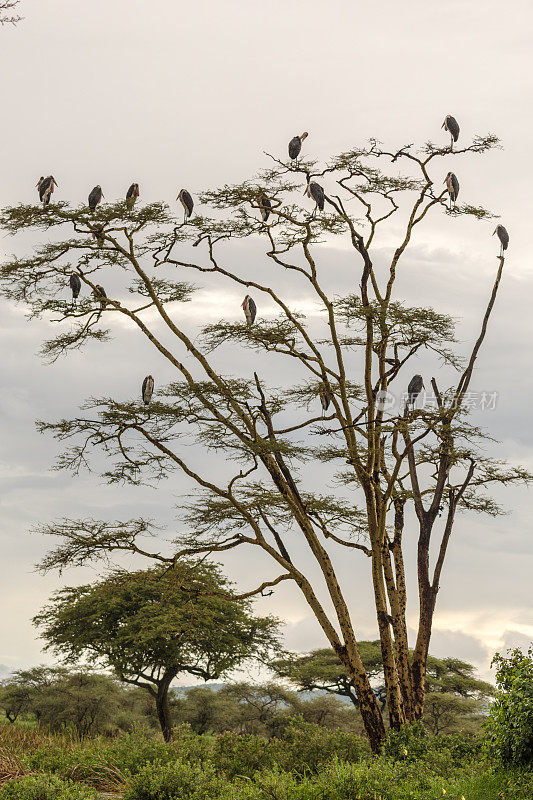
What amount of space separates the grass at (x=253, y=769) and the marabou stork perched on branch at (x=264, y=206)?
7.56m

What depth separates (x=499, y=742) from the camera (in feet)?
25.0

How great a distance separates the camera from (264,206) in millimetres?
13195

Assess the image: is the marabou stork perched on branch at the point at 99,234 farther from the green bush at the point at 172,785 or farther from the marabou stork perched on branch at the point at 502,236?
the green bush at the point at 172,785

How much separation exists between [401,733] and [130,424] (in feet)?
19.8

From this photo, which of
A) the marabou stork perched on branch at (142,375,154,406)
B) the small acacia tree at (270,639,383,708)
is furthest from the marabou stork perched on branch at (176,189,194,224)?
the small acacia tree at (270,639,383,708)

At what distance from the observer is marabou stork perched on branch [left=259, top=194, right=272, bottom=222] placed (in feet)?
43.2

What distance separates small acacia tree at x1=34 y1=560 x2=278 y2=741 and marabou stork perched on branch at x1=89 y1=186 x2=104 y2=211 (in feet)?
28.7

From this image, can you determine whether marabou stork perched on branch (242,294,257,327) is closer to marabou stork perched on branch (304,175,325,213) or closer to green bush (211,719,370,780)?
marabou stork perched on branch (304,175,325,213)

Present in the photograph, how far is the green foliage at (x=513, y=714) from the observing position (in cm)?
733

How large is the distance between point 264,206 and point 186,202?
1.21 metres

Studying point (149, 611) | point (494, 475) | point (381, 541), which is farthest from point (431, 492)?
point (149, 611)

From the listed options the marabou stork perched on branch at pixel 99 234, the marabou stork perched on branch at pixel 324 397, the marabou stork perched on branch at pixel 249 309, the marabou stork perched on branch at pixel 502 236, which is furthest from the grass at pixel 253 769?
the marabou stork perched on branch at pixel 502 236

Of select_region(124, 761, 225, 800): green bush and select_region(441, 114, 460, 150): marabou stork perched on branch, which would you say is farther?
select_region(441, 114, 460, 150): marabou stork perched on branch

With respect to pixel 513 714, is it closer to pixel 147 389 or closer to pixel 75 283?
pixel 147 389
